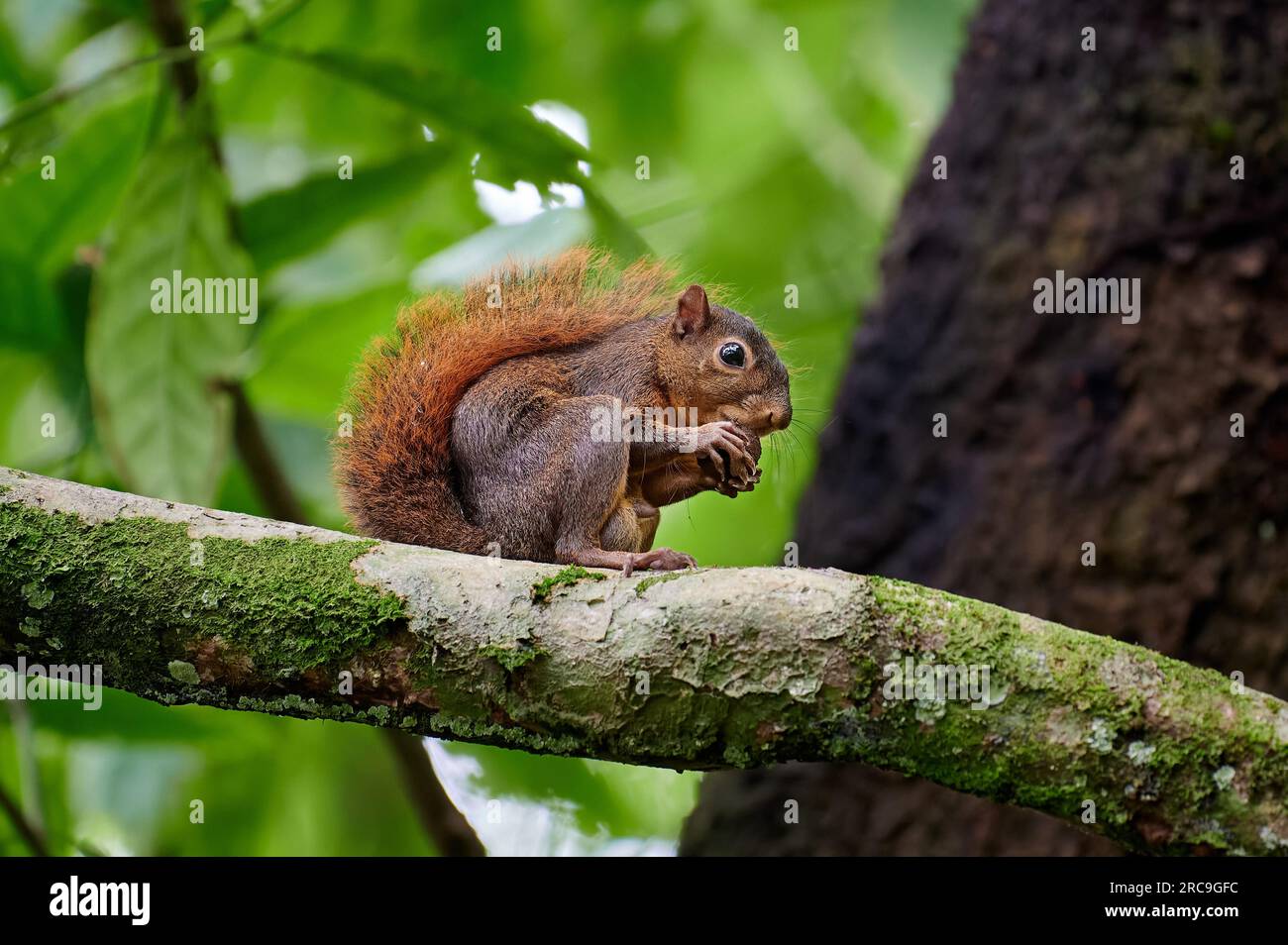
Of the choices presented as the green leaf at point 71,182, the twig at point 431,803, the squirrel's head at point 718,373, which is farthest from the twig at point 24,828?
the squirrel's head at point 718,373

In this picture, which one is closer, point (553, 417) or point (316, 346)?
point (553, 417)

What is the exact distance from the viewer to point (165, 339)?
346 centimetres

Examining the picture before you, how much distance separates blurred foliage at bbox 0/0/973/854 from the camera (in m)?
3.48

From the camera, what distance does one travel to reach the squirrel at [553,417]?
2.85 m

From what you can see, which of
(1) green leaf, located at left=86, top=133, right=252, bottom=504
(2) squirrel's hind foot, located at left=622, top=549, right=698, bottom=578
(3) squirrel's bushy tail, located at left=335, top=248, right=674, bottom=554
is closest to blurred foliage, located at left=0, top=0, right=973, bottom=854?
(1) green leaf, located at left=86, top=133, right=252, bottom=504

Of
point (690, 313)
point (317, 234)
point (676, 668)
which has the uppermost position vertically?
point (317, 234)

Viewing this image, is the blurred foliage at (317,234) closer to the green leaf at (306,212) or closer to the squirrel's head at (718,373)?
the green leaf at (306,212)

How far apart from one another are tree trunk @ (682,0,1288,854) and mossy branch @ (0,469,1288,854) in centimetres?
234

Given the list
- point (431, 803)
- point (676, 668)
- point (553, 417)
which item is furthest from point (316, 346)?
point (676, 668)

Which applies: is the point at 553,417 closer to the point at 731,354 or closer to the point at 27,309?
the point at 731,354

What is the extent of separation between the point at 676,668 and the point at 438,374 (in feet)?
3.42

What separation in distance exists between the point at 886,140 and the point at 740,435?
573 centimetres

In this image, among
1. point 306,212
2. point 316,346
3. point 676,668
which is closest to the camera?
point 676,668
